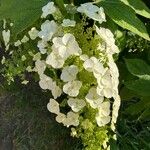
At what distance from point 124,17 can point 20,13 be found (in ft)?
0.82

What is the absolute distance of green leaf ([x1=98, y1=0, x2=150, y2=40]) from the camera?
3.97 feet

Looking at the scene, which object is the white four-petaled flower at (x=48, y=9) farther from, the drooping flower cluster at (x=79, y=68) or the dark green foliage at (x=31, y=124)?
the dark green foliage at (x=31, y=124)

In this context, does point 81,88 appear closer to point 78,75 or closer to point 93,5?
point 78,75

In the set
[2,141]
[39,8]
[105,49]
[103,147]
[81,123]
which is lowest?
[2,141]

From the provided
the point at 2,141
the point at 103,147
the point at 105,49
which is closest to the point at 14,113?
the point at 2,141

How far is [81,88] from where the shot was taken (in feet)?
3.95

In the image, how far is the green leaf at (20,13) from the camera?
1184 millimetres

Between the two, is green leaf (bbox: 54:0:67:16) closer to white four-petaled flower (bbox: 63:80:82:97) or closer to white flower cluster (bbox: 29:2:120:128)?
white flower cluster (bbox: 29:2:120:128)

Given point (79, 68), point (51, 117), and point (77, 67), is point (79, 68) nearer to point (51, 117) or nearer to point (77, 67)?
point (77, 67)

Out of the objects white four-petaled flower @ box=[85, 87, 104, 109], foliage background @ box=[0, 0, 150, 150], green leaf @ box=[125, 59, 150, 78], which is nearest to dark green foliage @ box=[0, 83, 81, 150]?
foliage background @ box=[0, 0, 150, 150]

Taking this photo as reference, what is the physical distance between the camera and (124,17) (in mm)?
1212

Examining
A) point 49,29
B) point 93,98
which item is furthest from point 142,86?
point 49,29

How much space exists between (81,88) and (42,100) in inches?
26.0

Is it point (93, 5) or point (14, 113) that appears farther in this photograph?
point (14, 113)
